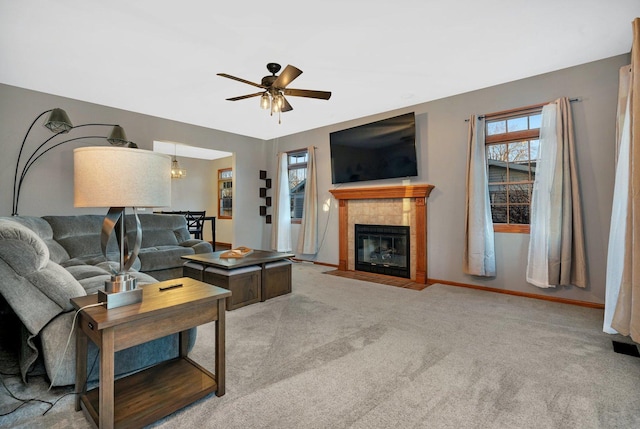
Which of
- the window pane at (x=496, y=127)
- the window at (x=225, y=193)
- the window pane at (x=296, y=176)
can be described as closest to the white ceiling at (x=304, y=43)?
the window pane at (x=496, y=127)

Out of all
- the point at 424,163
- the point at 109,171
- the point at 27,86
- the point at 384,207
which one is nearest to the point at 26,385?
the point at 109,171

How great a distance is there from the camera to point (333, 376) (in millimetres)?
1851

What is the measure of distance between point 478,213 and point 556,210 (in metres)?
0.78

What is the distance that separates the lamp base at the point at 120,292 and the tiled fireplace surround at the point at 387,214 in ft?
12.2

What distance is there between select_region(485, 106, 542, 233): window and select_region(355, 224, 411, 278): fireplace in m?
1.29

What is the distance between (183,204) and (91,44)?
19.2 feet

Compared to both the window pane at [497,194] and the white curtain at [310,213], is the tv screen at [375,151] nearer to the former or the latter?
the white curtain at [310,213]

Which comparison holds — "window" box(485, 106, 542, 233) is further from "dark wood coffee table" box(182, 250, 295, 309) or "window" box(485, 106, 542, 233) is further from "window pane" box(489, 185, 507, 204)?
"dark wood coffee table" box(182, 250, 295, 309)

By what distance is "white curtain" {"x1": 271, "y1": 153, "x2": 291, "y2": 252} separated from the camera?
20.1 feet

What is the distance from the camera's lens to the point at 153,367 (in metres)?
1.80

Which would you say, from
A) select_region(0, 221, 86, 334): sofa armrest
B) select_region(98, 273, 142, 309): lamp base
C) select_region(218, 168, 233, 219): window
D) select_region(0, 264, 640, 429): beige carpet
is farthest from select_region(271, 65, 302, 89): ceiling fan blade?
select_region(218, 168, 233, 219): window

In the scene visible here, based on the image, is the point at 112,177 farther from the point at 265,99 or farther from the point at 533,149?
the point at 533,149

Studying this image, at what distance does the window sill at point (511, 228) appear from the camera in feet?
11.9

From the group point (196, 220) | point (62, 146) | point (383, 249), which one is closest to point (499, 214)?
point (383, 249)
